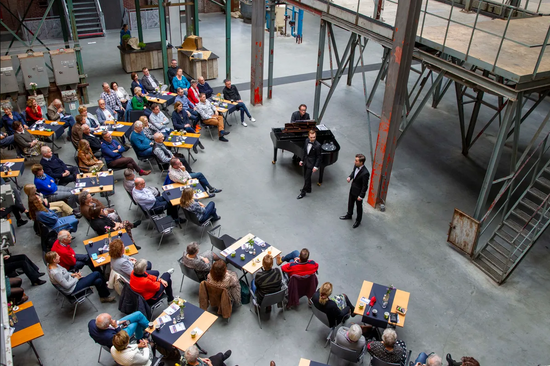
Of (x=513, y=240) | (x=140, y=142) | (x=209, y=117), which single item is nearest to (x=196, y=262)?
(x=140, y=142)

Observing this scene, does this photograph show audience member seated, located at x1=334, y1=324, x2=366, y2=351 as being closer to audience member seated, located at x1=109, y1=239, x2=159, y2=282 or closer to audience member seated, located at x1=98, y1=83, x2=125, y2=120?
audience member seated, located at x1=109, y1=239, x2=159, y2=282

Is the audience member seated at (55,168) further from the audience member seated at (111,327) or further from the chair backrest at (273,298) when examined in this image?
the chair backrest at (273,298)

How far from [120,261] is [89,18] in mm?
17796

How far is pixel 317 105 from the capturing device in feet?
45.4

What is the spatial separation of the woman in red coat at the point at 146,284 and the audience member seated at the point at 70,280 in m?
0.87

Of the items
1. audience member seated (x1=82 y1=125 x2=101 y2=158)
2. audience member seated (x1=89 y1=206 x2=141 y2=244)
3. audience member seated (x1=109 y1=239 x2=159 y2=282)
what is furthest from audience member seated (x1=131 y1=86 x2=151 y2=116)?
audience member seated (x1=109 y1=239 x2=159 y2=282)

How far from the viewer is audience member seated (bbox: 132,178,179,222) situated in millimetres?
9094

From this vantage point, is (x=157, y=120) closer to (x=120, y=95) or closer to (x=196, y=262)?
(x=120, y=95)

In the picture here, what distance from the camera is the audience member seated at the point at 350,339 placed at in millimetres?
6316

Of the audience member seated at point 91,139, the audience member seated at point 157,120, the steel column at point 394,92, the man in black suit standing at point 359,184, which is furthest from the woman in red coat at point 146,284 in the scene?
the audience member seated at point 157,120

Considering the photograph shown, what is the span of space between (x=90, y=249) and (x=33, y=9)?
17.4m

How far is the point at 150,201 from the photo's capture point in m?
9.22

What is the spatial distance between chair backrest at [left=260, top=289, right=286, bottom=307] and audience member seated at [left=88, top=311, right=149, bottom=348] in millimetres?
1827

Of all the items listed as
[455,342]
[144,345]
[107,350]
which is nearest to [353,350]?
[455,342]
